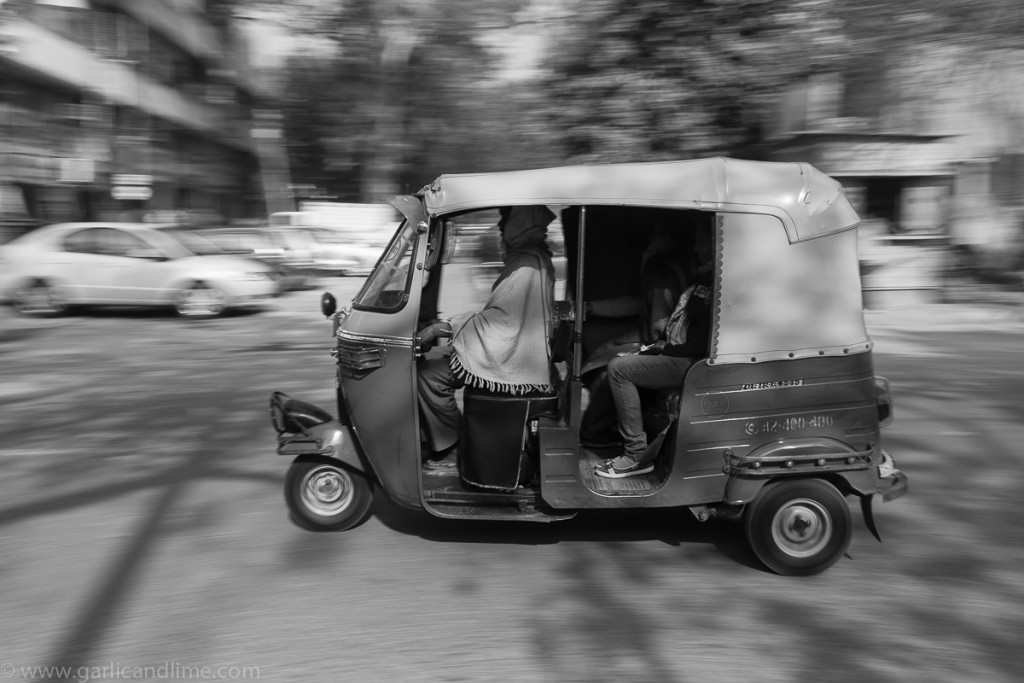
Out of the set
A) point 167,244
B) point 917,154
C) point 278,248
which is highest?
point 917,154

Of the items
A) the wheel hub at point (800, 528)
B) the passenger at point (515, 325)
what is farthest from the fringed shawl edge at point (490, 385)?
the wheel hub at point (800, 528)

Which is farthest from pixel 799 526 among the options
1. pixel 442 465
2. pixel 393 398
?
pixel 393 398

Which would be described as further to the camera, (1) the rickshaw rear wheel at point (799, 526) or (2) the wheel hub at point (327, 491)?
(2) the wheel hub at point (327, 491)

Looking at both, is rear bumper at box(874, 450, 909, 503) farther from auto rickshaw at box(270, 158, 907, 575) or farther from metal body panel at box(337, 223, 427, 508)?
metal body panel at box(337, 223, 427, 508)

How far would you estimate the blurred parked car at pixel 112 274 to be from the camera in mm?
14711

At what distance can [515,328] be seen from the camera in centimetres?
483

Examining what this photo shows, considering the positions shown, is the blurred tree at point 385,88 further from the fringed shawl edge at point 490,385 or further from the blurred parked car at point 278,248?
the fringed shawl edge at point 490,385

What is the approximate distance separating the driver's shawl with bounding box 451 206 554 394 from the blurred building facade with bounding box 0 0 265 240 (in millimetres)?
15744

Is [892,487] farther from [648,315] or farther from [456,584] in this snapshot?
[456,584]

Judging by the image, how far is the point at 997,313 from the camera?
14984 mm

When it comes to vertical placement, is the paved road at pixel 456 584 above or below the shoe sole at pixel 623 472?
below

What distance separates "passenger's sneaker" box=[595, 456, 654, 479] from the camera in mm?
4945

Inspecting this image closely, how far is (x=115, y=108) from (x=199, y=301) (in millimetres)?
18301

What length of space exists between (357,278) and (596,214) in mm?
17868
